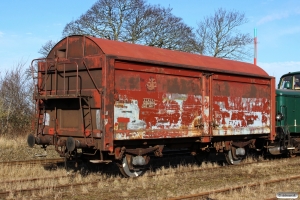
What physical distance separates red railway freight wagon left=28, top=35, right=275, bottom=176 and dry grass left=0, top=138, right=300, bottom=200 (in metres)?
0.58

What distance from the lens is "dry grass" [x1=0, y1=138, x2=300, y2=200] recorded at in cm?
776

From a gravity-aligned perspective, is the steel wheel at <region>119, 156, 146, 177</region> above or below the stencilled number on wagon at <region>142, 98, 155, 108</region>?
below

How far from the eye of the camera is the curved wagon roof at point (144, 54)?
8.75 m

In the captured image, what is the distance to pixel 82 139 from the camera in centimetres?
884

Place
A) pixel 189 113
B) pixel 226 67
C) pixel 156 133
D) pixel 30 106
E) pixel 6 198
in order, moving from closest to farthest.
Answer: pixel 6 198, pixel 156 133, pixel 189 113, pixel 226 67, pixel 30 106

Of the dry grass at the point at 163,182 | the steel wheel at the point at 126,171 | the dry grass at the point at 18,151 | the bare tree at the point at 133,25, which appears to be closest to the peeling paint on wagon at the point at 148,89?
the steel wheel at the point at 126,171

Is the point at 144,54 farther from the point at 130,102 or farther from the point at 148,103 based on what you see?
the point at 130,102

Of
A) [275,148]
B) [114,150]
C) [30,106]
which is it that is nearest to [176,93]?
[114,150]

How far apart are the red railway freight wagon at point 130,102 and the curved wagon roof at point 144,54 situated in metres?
0.02

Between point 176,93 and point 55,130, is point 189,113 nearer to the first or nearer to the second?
point 176,93

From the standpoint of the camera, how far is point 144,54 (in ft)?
30.9

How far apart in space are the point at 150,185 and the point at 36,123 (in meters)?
3.51

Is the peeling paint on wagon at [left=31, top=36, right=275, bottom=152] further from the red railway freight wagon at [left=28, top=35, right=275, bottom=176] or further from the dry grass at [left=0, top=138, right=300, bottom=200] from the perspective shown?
the dry grass at [left=0, top=138, right=300, bottom=200]

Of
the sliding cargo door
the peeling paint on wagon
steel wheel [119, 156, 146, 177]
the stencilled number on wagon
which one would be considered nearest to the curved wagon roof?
the peeling paint on wagon
